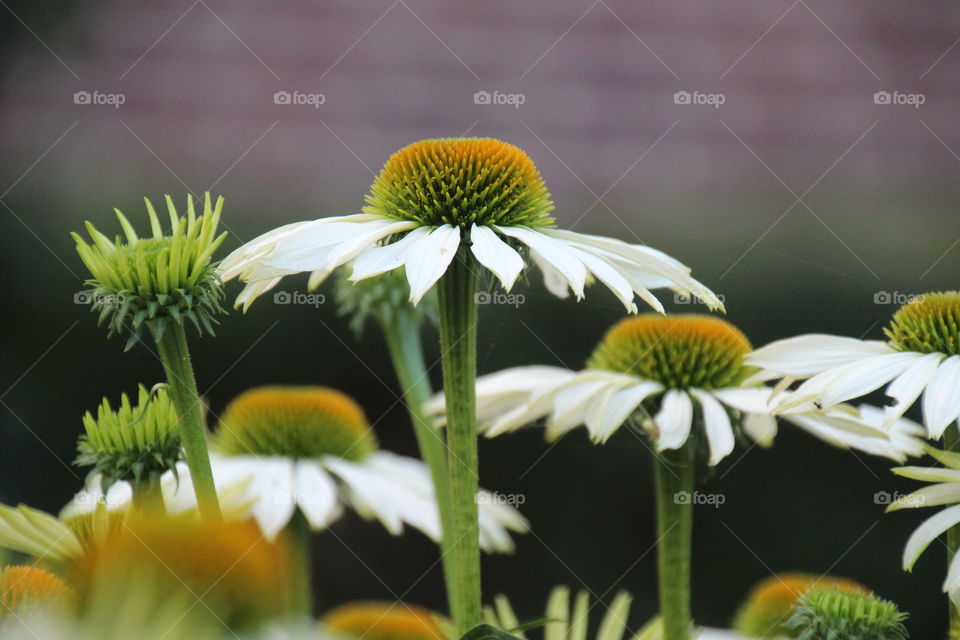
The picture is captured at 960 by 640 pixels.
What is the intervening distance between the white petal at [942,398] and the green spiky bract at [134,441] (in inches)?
15.4

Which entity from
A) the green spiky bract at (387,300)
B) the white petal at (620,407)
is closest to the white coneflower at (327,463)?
the green spiky bract at (387,300)

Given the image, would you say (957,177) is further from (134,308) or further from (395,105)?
(134,308)

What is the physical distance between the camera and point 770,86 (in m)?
3.25

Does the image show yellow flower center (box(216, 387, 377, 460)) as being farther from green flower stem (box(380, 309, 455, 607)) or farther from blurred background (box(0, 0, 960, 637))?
blurred background (box(0, 0, 960, 637))

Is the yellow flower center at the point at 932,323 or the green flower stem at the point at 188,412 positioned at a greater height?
the yellow flower center at the point at 932,323

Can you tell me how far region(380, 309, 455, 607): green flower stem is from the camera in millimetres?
645

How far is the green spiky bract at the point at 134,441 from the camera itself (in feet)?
1.65

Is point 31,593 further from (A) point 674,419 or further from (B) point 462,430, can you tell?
(A) point 674,419

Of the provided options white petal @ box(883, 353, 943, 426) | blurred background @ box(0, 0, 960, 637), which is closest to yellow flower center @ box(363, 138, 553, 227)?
white petal @ box(883, 353, 943, 426)

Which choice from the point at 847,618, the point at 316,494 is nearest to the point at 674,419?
the point at 847,618

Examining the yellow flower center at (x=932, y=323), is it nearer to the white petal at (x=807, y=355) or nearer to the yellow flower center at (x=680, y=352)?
the white petal at (x=807, y=355)

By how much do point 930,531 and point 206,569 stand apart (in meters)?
0.43

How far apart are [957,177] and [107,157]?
2.36m

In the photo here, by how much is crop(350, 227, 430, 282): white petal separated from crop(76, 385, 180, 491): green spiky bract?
124 mm
